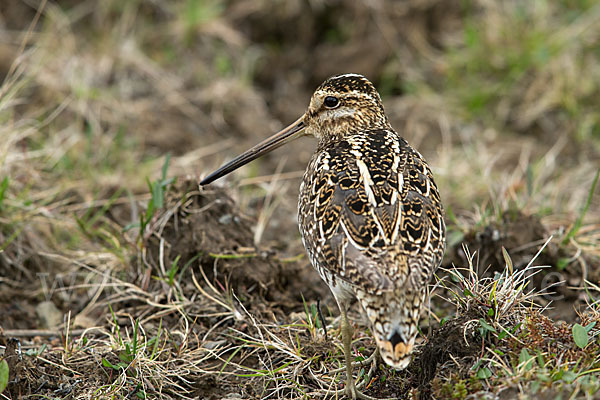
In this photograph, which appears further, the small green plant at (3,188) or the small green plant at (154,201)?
the small green plant at (3,188)

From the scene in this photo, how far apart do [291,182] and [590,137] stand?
2862mm

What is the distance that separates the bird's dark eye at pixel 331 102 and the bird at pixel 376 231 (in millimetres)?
242

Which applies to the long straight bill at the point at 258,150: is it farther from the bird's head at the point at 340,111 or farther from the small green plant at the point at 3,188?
the small green plant at the point at 3,188

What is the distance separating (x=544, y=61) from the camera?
708 centimetres

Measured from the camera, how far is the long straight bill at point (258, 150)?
4477 millimetres

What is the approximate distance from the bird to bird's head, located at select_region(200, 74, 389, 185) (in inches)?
6.4

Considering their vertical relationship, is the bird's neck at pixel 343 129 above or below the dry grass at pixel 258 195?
above

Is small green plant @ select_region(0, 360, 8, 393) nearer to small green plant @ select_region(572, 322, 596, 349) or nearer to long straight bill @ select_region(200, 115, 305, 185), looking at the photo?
long straight bill @ select_region(200, 115, 305, 185)

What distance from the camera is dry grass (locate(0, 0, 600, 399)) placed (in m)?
3.88

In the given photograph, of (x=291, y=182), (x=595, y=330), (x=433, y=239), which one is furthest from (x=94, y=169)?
(x=595, y=330)

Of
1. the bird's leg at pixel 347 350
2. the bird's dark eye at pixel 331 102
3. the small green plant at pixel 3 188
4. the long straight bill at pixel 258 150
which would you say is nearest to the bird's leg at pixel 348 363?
the bird's leg at pixel 347 350

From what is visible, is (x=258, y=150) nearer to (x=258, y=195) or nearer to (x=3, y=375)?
(x=258, y=195)

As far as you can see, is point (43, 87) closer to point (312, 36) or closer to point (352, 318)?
point (312, 36)

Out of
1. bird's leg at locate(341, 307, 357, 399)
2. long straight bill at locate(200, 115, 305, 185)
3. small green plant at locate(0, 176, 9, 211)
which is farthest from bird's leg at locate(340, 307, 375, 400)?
small green plant at locate(0, 176, 9, 211)
